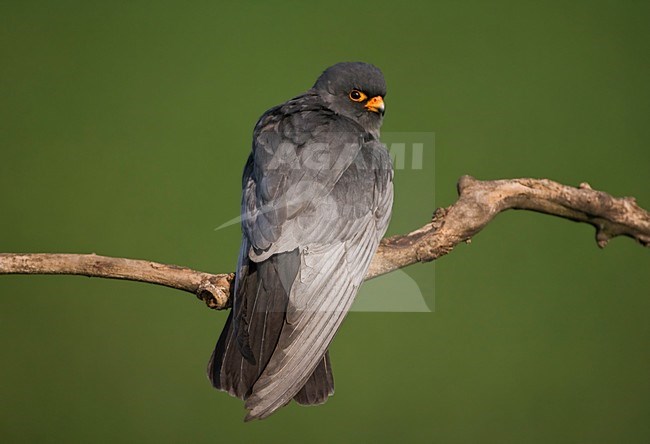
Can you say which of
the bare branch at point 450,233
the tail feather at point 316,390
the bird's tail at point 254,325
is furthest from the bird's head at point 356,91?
the tail feather at point 316,390

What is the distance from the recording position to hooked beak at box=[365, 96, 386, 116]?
86.4 inches

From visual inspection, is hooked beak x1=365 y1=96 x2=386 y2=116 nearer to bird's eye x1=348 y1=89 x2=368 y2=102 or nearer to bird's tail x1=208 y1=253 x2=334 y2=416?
bird's eye x1=348 y1=89 x2=368 y2=102

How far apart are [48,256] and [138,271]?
0.76 ft

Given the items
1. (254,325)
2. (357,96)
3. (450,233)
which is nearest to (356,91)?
(357,96)

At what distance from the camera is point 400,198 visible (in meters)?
2.26

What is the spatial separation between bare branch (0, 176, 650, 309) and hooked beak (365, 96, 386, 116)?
0.34 m

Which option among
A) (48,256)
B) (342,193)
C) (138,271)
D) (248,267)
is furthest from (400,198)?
(48,256)

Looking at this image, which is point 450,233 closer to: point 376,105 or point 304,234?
point 376,105

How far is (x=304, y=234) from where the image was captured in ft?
6.16

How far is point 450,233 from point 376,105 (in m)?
0.43

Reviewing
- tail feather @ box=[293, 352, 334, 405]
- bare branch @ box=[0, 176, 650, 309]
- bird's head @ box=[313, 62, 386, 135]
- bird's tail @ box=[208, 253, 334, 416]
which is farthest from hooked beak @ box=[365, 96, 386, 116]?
tail feather @ box=[293, 352, 334, 405]

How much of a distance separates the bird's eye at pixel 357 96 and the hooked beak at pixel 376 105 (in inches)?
0.8

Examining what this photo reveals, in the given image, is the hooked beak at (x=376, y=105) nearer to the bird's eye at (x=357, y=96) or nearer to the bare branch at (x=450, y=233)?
the bird's eye at (x=357, y=96)

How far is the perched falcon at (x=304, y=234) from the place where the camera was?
1.78 meters
